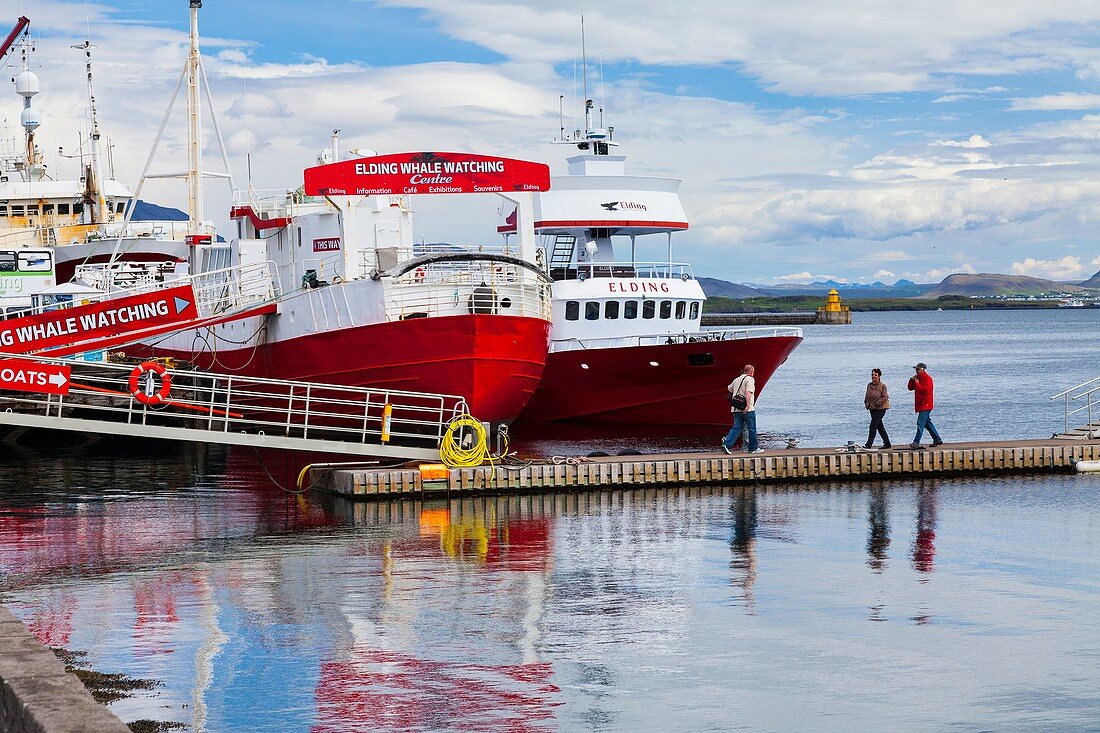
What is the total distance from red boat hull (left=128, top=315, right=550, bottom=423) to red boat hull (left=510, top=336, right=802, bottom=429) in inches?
271

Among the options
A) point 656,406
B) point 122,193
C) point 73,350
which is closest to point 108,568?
point 73,350

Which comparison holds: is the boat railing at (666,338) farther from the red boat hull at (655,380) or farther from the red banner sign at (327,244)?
the red banner sign at (327,244)

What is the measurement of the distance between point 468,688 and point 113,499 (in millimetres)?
15509

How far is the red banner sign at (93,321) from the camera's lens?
29.3m

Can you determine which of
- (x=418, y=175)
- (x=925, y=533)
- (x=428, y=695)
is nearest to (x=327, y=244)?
(x=418, y=175)

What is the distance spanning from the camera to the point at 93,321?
2953 centimetres

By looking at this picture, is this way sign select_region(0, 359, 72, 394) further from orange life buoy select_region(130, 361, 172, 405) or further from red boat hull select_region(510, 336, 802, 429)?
red boat hull select_region(510, 336, 802, 429)

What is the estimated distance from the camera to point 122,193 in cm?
6372

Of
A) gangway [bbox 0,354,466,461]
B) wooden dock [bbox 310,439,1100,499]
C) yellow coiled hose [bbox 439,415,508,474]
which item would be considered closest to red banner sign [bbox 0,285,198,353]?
gangway [bbox 0,354,466,461]

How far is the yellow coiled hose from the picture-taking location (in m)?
24.7

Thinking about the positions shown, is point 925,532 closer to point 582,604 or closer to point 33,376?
point 582,604

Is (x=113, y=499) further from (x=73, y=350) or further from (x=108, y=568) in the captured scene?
(x=108, y=568)

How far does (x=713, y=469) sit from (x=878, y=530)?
4891 mm

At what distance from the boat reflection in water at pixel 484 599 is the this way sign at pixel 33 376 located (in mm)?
2179
